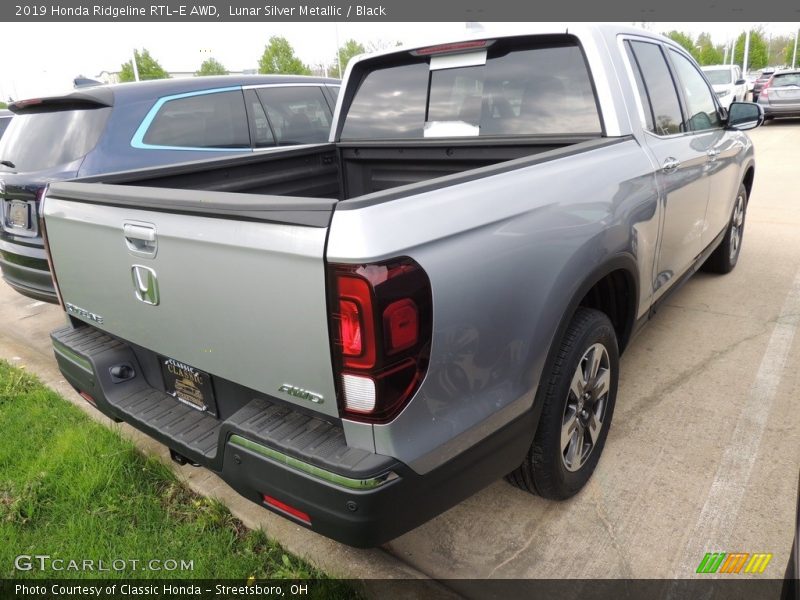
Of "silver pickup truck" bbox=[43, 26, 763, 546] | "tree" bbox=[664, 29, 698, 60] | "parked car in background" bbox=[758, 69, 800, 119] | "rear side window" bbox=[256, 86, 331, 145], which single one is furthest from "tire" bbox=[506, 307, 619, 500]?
"tree" bbox=[664, 29, 698, 60]

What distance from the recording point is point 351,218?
151cm

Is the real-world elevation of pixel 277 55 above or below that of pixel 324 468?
above

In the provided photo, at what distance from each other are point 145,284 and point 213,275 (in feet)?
1.39

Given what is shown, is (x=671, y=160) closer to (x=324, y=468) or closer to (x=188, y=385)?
(x=324, y=468)

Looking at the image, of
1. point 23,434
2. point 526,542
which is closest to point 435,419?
point 526,542

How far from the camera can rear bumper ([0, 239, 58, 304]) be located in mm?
4207

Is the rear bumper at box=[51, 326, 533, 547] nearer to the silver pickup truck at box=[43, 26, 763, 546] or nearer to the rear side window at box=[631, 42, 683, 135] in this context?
the silver pickup truck at box=[43, 26, 763, 546]

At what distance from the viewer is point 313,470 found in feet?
5.52

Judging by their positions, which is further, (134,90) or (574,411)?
(134,90)

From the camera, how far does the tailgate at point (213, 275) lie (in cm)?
160

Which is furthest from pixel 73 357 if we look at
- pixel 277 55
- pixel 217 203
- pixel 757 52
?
pixel 757 52

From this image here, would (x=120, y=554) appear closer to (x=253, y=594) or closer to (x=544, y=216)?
(x=253, y=594)

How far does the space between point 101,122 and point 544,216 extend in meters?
3.69

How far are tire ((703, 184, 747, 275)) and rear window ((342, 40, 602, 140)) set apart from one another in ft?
8.96
